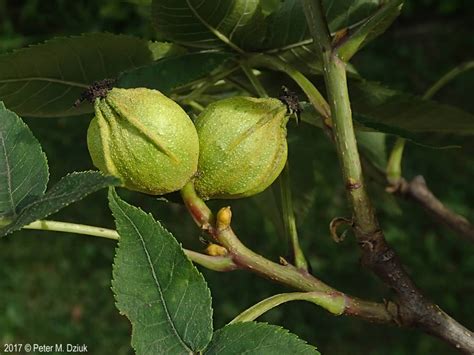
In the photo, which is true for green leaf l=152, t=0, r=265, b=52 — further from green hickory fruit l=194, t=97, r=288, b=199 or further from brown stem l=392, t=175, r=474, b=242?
brown stem l=392, t=175, r=474, b=242

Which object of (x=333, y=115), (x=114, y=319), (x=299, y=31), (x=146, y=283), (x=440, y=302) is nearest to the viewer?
(x=146, y=283)

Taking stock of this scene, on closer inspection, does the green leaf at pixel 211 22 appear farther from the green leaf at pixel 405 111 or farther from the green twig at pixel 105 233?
the green twig at pixel 105 233

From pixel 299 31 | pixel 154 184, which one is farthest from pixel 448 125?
pixel 154 184

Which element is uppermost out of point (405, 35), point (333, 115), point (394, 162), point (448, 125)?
point (333, 115)

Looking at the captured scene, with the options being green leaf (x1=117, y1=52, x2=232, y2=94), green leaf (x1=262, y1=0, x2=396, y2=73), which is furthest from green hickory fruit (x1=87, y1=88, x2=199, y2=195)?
green leaf (x1=262, y1=0, x2=396, y2=73)

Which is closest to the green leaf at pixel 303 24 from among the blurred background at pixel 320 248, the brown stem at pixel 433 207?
the brown stem at pixel 433 207

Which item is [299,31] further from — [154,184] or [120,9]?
[120,9]

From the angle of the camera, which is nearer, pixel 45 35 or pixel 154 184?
pixel 154 184
